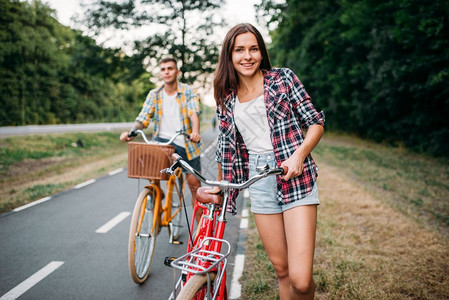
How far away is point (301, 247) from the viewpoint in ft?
6.48

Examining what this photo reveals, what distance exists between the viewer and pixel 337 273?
344 cm

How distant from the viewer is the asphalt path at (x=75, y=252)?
127 inches

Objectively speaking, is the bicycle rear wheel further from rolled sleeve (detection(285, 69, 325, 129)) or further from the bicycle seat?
rolled sleeve (detection(285, 69, 325, 129))

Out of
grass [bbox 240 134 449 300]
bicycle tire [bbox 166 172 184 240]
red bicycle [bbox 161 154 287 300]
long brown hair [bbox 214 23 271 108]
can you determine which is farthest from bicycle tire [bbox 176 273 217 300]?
bicycle tire [bbox 166 172 184 240]

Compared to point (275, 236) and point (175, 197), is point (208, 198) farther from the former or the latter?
point (175, 197)

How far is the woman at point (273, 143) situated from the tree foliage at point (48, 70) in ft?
75.6

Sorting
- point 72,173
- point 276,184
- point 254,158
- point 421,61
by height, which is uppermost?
point 421,61

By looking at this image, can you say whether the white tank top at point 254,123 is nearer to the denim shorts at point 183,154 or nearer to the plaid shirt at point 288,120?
the plaid shirt at point 288,120

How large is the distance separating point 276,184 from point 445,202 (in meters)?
5.23

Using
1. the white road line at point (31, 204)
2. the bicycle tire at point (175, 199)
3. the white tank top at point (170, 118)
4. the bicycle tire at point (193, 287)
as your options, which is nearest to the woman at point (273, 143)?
the bicycle tire at point (193, 287)

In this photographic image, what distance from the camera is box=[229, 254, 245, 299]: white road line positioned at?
124 inches

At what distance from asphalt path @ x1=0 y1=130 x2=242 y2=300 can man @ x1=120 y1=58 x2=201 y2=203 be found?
26.5 inches

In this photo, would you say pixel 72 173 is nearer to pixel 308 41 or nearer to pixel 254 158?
pixel 254 158

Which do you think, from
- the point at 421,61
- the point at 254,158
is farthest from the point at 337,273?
the point at 421,61
